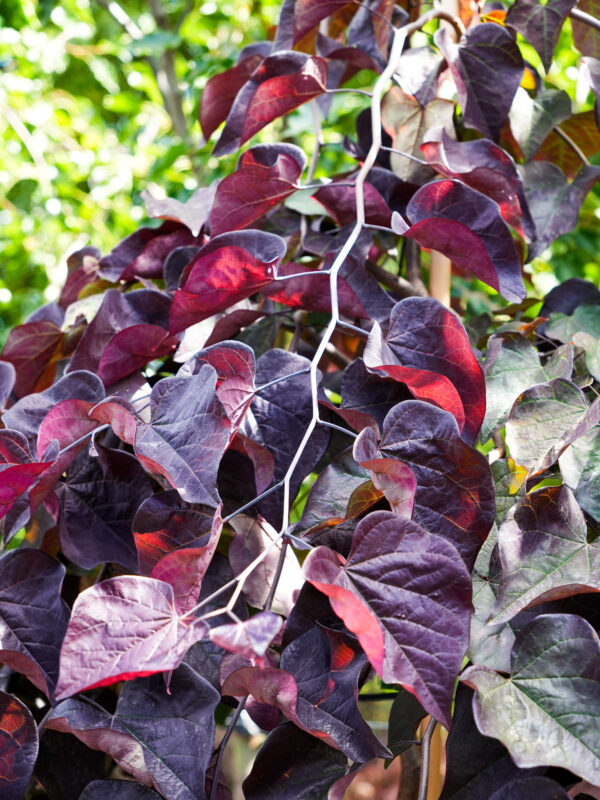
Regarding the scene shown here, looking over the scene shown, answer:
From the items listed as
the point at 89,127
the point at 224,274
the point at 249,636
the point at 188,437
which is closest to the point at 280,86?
the point at 224,274

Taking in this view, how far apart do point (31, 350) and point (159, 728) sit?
1.15 feet

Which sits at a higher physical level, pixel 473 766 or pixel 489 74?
pixel 489 74

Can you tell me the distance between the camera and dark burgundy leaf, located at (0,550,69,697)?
0.37 metres

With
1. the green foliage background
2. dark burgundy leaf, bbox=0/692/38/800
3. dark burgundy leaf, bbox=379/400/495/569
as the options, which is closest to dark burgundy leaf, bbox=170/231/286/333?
dark burgundy leaf, bbox=379/400/495/569

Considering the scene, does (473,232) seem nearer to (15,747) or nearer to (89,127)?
(15,747)

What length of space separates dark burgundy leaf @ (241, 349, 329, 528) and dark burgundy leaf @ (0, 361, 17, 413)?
211 mm

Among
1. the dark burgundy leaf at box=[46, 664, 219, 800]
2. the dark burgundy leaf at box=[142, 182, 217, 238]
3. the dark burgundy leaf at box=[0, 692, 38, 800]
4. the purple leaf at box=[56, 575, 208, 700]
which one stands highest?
the dark burgundy leaf at box=[142, 182, 217, 238]

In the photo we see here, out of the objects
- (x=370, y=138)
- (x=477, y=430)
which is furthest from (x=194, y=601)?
(x=370, y=138)

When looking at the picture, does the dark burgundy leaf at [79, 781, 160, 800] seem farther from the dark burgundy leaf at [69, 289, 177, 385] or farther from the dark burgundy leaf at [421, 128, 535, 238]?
the dark burgundy leaf at [421, 128, 535, 238]

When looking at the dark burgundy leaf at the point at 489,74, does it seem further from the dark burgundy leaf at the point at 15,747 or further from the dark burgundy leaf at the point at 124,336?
the dark burgundy leaf at the point at 15,747

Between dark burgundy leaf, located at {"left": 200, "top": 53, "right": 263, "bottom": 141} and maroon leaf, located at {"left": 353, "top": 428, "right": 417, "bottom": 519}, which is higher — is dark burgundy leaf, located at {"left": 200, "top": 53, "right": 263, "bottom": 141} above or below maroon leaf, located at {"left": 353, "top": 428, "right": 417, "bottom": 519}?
above

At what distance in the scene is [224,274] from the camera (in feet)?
1.28

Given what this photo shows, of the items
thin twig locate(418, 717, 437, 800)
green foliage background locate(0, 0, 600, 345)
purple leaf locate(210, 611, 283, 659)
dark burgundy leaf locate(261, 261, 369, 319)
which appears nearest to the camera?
purple leaf locate(210, 611, 283, 659)

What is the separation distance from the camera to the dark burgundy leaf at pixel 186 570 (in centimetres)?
30
